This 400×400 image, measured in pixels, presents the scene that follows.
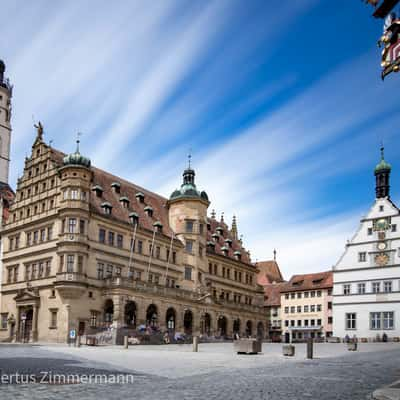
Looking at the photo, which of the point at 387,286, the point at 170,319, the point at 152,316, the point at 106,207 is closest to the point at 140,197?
the point at 106,207

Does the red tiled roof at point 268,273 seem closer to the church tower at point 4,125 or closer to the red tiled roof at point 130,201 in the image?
the red tiled roof at point 130,201

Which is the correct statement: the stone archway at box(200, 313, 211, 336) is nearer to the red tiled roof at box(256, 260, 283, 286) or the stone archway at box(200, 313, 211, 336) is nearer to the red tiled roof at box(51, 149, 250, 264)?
the red tiled roof at box(51, 149, 250, 264)

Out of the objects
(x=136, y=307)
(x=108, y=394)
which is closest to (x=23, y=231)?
(x=136, y=307)

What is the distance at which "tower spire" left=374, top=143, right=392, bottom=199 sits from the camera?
219ft

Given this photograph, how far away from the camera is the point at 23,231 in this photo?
54.0 metres

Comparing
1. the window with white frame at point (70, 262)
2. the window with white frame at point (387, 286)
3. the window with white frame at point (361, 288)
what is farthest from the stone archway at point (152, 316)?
the window with white frame at point (387, 286)

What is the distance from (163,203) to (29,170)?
17.2 meters

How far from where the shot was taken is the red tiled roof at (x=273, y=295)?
88688 millimetres

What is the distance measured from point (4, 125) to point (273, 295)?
172 ft

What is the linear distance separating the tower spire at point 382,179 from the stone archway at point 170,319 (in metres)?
29.0

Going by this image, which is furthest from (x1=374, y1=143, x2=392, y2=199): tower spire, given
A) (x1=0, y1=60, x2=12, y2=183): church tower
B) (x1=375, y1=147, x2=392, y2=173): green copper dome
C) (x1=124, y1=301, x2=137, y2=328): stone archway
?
(x1=0, y1=60, x2=12, y2=183): church tower

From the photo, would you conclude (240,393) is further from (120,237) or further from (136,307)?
(120,237)

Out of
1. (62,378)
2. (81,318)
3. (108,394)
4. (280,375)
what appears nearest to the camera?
(108,394)

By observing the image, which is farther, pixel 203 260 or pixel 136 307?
pixel 203 260
